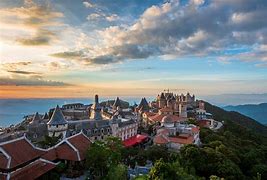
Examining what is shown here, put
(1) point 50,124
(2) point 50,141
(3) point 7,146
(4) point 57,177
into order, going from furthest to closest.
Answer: (1) point 50,124 → (2) point 50,141 → (4) point 57,177 → (3) point 7,146

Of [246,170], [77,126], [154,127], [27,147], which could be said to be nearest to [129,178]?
[27,147]

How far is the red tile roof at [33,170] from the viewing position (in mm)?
23236

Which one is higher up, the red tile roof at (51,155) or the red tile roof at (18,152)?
the red tile roof at (18,152)

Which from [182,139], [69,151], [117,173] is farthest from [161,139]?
[117,173]

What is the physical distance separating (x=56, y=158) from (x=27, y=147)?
3651 millimetres

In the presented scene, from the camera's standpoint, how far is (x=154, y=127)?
56.7 meters

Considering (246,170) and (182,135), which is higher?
(182,135)

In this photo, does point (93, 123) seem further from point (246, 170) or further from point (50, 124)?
point (246, 170)

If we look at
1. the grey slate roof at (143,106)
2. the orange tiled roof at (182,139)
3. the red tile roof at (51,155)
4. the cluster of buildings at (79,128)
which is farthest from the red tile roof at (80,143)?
the grey slate roof at (143,106)

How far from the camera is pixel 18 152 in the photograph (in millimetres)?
24750

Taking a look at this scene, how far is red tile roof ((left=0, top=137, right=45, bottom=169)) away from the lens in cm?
2318

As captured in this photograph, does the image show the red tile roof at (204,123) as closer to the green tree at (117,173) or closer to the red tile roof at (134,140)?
the red tile roof at (134,140)

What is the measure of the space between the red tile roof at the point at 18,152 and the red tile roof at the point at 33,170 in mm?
645

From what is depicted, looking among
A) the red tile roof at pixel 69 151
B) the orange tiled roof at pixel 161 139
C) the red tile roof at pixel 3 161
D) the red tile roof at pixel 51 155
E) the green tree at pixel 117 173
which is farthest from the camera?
the orange tiled roof at pixel 161 139
